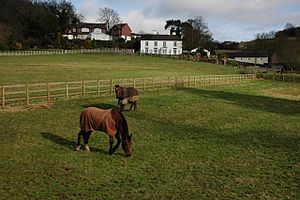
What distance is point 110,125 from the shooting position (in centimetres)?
1001

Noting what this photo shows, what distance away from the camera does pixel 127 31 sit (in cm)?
11656

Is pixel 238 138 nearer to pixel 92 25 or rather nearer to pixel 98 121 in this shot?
pixel 98 121

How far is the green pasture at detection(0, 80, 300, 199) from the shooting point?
7.80 m

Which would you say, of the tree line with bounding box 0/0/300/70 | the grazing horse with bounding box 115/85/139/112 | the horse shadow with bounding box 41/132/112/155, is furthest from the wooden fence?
the tree line with bounding box 0/0/300/70

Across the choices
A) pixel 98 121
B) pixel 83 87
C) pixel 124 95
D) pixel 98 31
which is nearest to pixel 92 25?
pixel 98 31

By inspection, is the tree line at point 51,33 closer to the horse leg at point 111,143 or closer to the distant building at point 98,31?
the distant building at point 98,31

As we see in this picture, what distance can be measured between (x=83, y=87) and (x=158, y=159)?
47.4 feet

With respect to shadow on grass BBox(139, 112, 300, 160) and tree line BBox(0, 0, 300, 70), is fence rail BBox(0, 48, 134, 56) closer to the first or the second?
tree line BBox(0, 0, 300, 70)

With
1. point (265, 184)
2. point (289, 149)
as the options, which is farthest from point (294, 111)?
point (265, 184)

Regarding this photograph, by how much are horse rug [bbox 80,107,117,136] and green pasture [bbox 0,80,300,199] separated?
0.77 m

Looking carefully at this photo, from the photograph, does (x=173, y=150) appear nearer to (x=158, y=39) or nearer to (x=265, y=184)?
(x=265, y=184)

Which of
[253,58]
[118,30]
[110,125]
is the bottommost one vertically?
[110,125]

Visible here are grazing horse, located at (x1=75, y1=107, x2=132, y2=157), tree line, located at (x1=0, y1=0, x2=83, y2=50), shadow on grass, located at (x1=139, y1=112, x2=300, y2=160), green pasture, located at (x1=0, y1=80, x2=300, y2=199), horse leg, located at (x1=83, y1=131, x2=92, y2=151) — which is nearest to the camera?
green pasture, located at (x1=0, y1=80, x2=300, y2=199)

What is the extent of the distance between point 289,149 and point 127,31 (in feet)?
355
